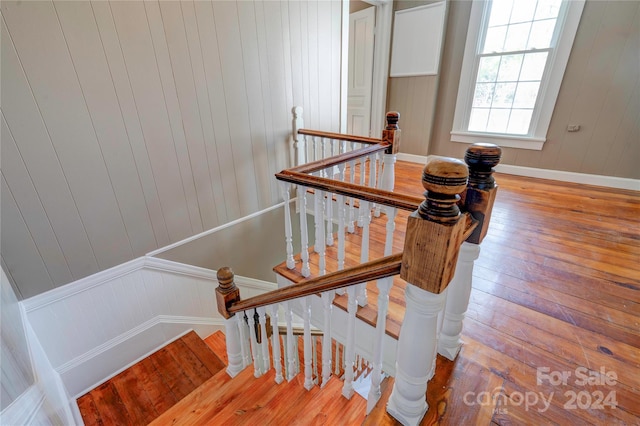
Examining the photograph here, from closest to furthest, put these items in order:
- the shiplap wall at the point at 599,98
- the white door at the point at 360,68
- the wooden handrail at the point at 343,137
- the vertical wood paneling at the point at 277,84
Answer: the wooden handrail at the point at 343,137 → the vertical wood paneling at the point at 277,84 → the shiplap wall at the point at 599,98 → the white door at the point at 360,68

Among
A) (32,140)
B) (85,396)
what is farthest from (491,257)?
(85,396)

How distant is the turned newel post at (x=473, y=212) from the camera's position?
0.81 m

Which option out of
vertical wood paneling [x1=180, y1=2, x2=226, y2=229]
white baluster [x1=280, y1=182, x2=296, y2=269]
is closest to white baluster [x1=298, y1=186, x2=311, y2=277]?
white baluster [x1=280, y1=182, x2=296, y2=269]

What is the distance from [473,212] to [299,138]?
233 cm

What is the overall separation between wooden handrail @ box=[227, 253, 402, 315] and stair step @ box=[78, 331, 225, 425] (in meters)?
1.22

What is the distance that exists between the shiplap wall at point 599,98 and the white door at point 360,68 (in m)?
1.10

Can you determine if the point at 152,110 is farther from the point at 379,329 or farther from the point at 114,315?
the point at 379,329

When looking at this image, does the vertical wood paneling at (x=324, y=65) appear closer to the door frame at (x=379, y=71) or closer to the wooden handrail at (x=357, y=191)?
the door frame at (x=379, y=71)

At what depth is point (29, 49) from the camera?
1466 mm

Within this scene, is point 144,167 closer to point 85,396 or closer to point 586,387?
point 85,396

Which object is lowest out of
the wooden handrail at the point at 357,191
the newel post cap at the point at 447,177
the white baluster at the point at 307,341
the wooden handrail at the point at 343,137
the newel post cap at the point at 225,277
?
the white baluster at the point at 307,341

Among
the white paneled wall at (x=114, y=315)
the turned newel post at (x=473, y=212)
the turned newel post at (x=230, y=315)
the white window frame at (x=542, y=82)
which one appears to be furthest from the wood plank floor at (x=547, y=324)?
the white window frame at (x=542, y=82)

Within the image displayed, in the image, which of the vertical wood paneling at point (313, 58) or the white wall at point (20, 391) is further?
the vertical wood paneling at point (313, 58)

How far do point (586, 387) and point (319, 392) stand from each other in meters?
1.15
